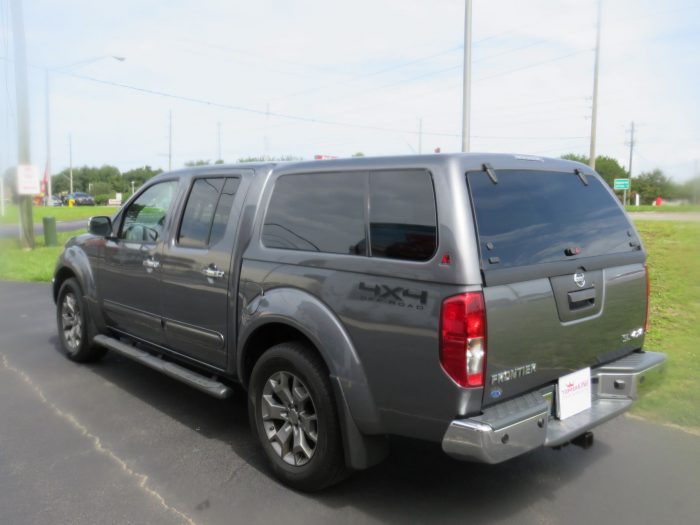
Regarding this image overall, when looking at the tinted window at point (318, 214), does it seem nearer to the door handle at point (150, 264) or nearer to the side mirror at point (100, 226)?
the door handle at point (150, 264)

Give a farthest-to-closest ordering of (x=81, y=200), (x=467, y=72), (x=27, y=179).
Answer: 1. (x=81, y=200)
2. (x=27, y=179)
3. (x=467, y=72)

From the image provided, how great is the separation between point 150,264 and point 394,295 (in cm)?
252

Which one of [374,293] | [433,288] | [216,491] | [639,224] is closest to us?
[433,288]

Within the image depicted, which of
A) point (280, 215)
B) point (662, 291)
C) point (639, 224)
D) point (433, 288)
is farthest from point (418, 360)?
point (639, 224)

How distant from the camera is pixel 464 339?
8.82ft

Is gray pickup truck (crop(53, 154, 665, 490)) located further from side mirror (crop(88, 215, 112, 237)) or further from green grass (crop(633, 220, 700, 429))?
side mirror (crop(88, 215, 112, 237))

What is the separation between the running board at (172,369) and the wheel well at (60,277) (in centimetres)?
103

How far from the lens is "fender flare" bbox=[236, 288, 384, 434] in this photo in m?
3.05

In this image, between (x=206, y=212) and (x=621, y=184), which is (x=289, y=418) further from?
(x=621, y=184)

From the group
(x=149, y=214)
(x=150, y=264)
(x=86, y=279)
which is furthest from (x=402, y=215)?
(x=86, y=279)

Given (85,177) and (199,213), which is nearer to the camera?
(199,213)

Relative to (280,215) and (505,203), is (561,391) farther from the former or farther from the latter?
(280,215)

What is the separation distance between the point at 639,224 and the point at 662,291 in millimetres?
4862

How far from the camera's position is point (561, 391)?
10.2 feet
